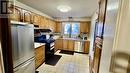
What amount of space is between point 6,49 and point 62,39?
15.1 ft

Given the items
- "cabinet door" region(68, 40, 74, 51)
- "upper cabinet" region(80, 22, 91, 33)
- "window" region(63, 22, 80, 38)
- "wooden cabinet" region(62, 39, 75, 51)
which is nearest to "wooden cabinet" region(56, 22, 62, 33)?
"window" region(63, 22, 80, 38)

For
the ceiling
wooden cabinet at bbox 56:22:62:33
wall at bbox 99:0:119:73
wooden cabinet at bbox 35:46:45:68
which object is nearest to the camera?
wall at bbox 99:0:119:73

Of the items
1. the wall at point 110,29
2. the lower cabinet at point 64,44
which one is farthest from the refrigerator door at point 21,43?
the lower cabinet at point 64,44

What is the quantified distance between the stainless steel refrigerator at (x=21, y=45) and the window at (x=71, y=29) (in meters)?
3.82

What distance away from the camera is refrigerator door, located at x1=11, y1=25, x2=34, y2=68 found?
1526 mm

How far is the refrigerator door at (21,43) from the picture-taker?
1.53 meters

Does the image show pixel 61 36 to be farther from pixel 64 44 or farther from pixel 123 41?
pixel 123 41

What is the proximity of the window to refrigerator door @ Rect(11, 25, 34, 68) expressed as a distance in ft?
12.5

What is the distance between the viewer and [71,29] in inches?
222

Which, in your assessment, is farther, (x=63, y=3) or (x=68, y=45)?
(x=68, y=45)

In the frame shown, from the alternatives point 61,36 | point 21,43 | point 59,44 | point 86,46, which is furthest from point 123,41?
point 61,36

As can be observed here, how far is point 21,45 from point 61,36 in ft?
13.5

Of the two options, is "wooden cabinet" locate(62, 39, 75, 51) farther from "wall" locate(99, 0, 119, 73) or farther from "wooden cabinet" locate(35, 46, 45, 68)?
"wall" locate(99, 0, 119, 73)

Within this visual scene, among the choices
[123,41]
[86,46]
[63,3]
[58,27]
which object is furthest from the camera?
[58,27]
